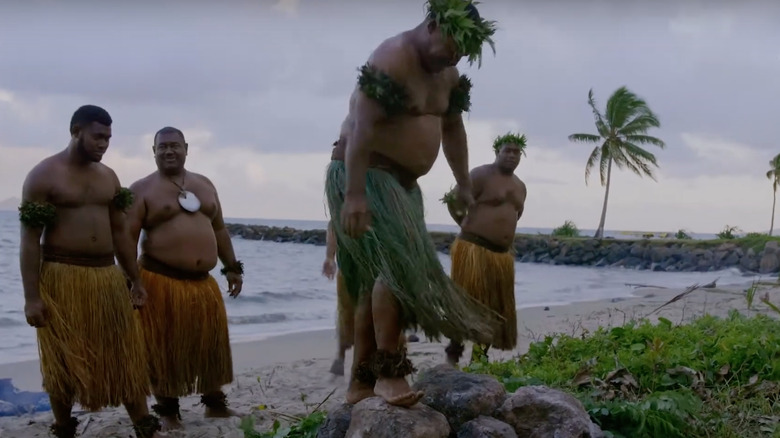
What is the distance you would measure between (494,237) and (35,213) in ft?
9.49

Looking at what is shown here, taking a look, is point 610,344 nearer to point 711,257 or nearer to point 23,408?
point 23,408

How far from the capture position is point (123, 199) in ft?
11.0

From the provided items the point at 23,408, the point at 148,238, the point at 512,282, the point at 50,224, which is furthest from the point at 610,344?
the point at 23,408

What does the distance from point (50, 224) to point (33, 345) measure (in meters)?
4.22

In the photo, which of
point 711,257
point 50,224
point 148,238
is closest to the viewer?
point 50,224

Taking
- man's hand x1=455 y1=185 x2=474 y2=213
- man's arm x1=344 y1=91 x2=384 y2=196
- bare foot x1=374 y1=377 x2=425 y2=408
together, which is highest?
man's arm x1=344 y1=91 x2=384 y2=196

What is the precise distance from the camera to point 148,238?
372 centimetres

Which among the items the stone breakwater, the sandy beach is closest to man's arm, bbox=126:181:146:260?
the sandy beach

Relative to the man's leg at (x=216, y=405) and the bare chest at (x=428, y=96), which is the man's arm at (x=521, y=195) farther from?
the bare chest at (x=428, y=96)

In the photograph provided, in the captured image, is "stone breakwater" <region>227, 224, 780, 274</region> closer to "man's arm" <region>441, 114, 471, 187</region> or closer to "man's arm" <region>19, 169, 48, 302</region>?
"man's arm" <region>441, 114, 471, 187</region>

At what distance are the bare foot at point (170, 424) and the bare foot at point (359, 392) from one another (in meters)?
1.47

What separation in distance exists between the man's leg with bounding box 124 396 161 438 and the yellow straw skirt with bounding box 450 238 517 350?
2.19 metres

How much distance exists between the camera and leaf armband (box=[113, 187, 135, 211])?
131 inches

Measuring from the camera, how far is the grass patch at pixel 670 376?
9.22 ft
